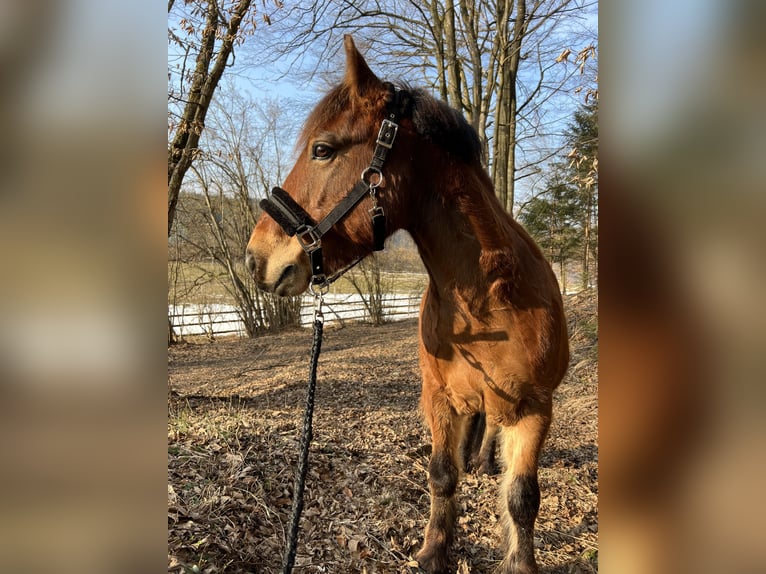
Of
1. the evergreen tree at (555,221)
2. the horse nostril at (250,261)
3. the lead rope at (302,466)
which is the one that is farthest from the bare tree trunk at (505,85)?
the lead rope at (302,466)

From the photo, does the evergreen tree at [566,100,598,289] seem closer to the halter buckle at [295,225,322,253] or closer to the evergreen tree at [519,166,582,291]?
the evergreen tree at [519,166,582,291]

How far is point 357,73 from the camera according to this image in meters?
2.00

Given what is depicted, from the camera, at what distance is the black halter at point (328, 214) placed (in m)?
1.93

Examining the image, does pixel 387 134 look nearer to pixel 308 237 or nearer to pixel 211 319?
pixel 308 237

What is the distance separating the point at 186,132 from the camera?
427 cm

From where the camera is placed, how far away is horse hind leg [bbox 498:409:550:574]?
2414mm

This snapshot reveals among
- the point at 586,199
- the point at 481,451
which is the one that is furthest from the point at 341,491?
the point at 586,199

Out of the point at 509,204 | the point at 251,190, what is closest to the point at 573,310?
the point at 509,204

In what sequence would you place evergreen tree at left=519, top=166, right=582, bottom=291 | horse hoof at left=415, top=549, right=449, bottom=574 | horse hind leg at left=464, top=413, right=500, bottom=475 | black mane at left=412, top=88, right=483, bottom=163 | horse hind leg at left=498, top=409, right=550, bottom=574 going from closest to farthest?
black mane at left=412, top=88, right=483, bottom=163
horse hind leg at left=498, top=409, right=550, bottom=574
horse hoof at left=415, top=549, right=449, bottom=574
horse hind leg at left=464, top=413, right=500, bottom=475
evergreen tree at left=519, top=166, right=582, bottom=291

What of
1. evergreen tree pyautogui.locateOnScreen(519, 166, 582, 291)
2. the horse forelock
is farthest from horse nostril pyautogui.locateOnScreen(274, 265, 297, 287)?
evergreen tree pyautogui.locateOnScreen(519, 166, 582, 291)

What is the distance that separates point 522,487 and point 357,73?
2.41 metres

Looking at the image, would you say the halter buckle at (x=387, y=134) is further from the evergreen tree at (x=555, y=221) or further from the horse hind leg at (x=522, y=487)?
the evergreen tree at (x=555, y=221)
